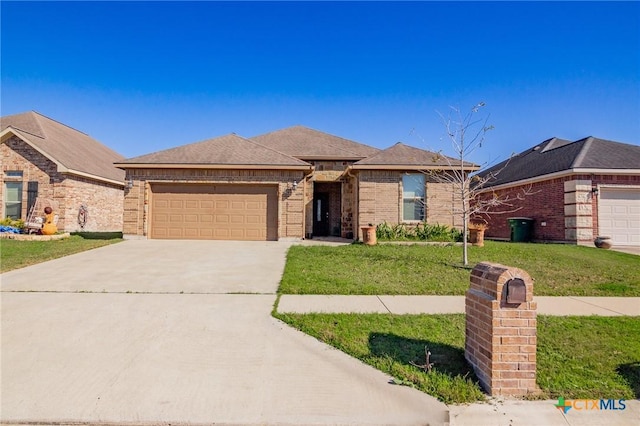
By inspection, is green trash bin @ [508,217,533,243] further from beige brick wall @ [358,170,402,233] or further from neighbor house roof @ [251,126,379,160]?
neighbor house roof @ [251,126,379,160]

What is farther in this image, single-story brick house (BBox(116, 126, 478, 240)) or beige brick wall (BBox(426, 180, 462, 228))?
beige brick wall (BBox(426, 180, 462, 228))

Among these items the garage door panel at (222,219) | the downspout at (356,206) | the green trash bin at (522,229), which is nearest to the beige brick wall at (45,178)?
the garage door panel at (222,219)

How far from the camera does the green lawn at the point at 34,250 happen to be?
902 centimetres

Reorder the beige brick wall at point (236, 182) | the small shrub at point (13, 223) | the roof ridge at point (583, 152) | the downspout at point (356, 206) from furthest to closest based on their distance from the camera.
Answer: the small shrub at point (13, 223)
the downspout at point (356, 206)
the beige brick wall at point (236, 182)
the roof ridge at point (583, 152)

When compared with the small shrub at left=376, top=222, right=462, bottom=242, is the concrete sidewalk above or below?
below

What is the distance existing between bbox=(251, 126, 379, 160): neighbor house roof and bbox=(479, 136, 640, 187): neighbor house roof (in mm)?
7428

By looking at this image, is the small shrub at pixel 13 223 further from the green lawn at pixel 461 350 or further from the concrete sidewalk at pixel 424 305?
the green lawn at pixel 461 350

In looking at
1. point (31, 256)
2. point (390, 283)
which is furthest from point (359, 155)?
point (31, 256)

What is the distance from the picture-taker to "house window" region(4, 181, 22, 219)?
637 inches

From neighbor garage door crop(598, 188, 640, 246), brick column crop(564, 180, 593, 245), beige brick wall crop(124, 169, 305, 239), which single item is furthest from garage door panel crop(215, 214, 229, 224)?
neighbor garage door crop(598, 188, 640, 246)

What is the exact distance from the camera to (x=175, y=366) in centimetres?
367

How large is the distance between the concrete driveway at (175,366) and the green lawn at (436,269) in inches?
71.0

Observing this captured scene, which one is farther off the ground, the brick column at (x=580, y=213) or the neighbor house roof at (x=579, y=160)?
the neighbor house roof at (x=579, y=160)

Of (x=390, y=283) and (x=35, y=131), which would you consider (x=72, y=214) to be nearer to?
(x=35, y=131)
